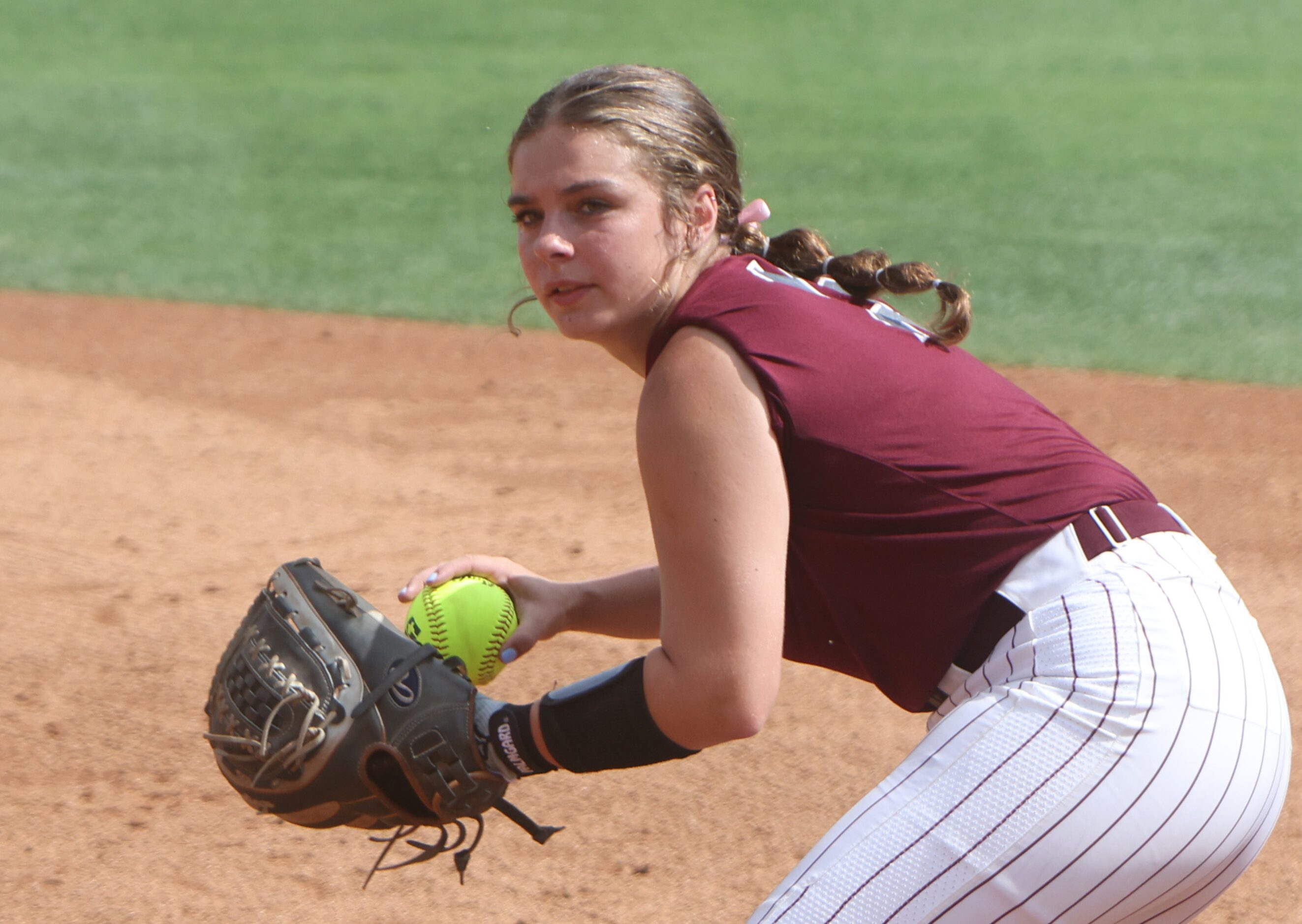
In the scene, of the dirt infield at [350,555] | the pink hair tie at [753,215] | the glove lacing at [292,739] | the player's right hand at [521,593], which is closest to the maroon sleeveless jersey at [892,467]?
the pink hair tie at [753,215]

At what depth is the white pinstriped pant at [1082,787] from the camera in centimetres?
172

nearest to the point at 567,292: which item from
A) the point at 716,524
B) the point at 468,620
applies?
the point at 716,524

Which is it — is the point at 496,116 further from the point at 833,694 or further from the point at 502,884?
the point at 502,884

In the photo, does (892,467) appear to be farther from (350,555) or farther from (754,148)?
(754,148)

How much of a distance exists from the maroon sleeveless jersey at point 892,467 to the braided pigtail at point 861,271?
0.12 meters

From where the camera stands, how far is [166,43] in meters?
13.3

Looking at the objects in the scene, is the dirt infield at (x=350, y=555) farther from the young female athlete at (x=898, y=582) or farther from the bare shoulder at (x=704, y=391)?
the bare shoulder at (x=704, y=391)

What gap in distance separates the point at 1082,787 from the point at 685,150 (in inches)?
39.7

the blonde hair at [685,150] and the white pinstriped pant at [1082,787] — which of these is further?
the blonde hair at [685,150]

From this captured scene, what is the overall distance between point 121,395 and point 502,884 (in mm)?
3530

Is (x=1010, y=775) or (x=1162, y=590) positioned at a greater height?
(x=1162, y=590)

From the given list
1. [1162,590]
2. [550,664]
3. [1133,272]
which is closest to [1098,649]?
[1162,590]

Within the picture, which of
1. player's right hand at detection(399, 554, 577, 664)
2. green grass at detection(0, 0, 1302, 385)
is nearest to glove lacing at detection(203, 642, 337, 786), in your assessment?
player's right hand at detection(399, 554, 577, 664)

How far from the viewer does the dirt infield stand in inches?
116
